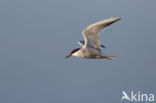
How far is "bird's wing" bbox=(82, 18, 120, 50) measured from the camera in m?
14.2

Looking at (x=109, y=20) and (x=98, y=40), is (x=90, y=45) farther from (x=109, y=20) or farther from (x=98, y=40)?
(x=109, y=20)

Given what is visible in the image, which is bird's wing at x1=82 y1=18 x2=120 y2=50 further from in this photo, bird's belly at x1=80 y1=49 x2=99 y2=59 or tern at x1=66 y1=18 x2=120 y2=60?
bird's belly at x1=80 y1=49 x2=99 y2=59

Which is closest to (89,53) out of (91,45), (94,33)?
(91,45)

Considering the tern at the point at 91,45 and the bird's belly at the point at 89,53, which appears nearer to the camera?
the tern at the point at 91,45

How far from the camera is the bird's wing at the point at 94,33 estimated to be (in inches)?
559

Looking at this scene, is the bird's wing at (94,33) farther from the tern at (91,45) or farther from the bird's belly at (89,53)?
the bird's belly at (89,53)

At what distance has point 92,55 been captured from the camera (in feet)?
48.7

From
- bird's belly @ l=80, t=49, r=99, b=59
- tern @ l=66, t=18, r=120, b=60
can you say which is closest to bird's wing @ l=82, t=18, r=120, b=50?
tern @ l=66, t=18, r=120, b=60

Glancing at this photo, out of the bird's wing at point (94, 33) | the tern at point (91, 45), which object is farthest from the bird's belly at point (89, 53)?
the bird's wing at point (94, 33)

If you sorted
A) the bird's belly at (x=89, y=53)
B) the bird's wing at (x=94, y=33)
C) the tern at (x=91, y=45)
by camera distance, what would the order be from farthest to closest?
the bird's belly at (x=89, y=53) → the tern at (x=91, y=45) → the bird's wing at (x=94, y=33)

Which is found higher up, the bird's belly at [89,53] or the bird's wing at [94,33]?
the bird's wing at [94,33]

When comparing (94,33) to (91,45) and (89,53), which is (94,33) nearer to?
(91,45)

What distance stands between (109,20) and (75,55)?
6.81 feet

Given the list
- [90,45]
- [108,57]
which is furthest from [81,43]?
[108,57]
